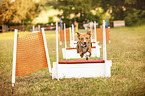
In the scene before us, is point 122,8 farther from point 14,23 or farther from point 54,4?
point 14,23

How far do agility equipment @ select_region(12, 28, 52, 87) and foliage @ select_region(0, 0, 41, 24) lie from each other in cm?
2421

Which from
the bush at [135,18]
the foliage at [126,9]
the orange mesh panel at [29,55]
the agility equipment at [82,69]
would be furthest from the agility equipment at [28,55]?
the foliage at [126,9]

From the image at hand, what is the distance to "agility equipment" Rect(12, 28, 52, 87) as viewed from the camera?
4.24 meters

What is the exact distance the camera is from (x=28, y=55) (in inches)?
173

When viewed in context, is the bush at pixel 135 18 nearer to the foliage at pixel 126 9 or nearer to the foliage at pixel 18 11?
the foliage at pixel 126 9

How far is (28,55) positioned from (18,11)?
32.7 meters

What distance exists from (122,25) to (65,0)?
1123cm

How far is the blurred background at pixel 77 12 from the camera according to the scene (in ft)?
118

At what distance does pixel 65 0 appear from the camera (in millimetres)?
40156

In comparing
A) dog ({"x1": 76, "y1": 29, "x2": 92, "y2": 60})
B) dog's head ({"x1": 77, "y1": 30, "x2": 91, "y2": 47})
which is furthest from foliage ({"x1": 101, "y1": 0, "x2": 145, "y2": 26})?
dog's head ({"x1": 77, "y1": 30, "x2": 91, "y2": 47})

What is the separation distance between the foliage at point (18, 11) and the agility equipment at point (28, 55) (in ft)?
79.4

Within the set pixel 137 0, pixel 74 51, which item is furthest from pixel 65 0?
pixel 74 51

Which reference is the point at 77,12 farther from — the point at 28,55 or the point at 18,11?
the point at 28,55

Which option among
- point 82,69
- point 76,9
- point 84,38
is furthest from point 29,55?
point 76,9
